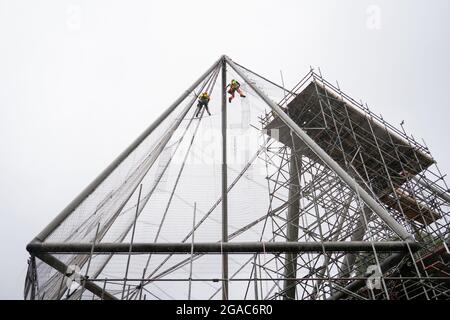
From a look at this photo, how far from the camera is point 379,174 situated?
14125 mm

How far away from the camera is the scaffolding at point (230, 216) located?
6293mm

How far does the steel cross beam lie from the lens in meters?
6.04

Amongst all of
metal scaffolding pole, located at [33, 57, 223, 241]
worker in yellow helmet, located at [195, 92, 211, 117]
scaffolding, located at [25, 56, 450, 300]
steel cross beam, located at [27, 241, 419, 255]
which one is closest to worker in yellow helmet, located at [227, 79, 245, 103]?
scaffolding, located at [25, 56, 450, 300]

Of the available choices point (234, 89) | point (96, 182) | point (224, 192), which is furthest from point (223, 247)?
point (234, 89)

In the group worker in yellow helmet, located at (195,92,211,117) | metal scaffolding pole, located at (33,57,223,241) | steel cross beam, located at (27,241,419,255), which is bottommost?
steel cross beam, located at (27,241,419,255)

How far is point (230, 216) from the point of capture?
9.77m

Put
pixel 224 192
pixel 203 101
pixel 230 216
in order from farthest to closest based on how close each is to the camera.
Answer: pixel 203 101 < pixel 230 216 < pixel 224 192

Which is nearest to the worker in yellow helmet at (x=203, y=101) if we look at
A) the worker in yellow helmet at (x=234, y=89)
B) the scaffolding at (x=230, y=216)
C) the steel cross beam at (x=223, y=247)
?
the scaffolding at (x=230, y=216)

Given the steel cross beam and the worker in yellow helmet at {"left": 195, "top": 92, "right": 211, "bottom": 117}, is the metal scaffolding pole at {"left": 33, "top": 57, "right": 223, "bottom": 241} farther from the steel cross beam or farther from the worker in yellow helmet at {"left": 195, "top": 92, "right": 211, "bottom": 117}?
the worker in yellow helmet at {"left": 195, "top": 92, "right": 211, "bottom": 117}

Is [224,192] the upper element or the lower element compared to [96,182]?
upper

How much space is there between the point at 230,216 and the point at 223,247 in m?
3.35

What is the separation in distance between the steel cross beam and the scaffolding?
A: 0.02 m

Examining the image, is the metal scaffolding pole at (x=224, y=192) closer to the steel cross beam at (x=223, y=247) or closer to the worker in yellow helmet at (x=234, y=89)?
the steel cross beam at (x=223, y=247)

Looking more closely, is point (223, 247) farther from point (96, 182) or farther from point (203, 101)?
point (203, 101)
